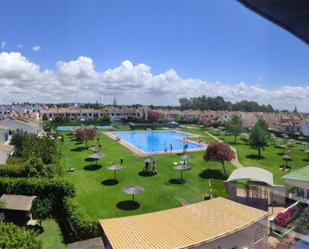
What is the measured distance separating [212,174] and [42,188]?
873 cm

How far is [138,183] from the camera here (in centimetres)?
1429

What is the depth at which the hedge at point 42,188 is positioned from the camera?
11.1m

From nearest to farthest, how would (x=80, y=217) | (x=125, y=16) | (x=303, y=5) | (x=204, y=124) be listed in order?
1. (x=303, y=5)
2. (x=125, y=16)
3. (x=80, y=217)
4. (x=204, y=124)

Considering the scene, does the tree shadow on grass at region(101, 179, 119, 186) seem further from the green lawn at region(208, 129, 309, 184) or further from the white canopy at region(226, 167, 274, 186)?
the green lawn at region(208, 129, 309, 184)

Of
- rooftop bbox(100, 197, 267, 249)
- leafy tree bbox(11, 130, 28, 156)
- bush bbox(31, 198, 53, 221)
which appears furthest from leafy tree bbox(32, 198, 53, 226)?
leafy tree bbox(11, 130, 28, 156)

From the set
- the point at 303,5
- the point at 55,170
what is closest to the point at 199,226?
the point at 303,5

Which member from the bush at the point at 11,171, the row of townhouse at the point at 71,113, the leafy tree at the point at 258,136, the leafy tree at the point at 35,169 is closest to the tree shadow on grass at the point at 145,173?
the leafy tree at the point at 35,169

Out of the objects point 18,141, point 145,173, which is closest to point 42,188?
point 145,173

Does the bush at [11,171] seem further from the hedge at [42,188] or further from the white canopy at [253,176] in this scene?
the white canopy at [253,176]

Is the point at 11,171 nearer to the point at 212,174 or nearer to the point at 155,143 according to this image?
the point at 212,174

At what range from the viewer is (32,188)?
11109mm

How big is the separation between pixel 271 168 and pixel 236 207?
9518 millimetres

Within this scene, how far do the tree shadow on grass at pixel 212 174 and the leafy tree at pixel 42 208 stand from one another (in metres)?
7.85

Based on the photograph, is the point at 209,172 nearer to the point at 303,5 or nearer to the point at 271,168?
the point at 271,168
